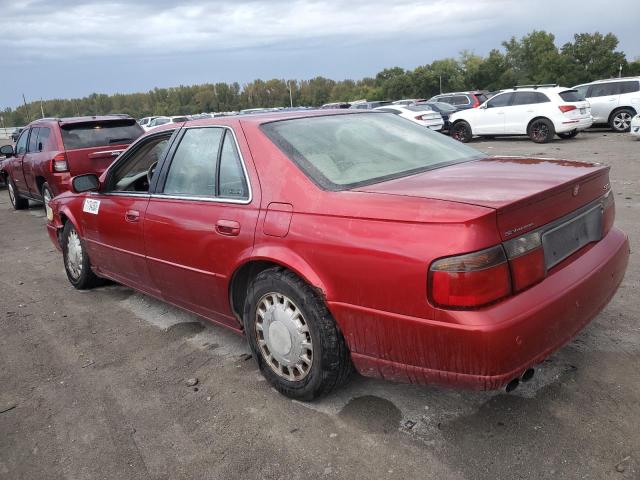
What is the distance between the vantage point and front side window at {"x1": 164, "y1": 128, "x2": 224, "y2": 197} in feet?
10.8

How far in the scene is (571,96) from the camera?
14.8 metres

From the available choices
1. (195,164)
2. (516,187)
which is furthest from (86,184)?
(516,187)

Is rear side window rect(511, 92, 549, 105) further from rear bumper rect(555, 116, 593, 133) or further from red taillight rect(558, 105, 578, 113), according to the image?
rear bumper rect(555, 116, 593, 133)

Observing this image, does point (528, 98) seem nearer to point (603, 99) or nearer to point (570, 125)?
point (570, 125)

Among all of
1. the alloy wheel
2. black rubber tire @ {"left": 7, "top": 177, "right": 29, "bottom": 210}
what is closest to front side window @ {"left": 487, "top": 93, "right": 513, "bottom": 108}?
the alloy wheel

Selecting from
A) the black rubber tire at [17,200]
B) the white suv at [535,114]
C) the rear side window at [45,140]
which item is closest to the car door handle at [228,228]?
the rear side window at [45,140]

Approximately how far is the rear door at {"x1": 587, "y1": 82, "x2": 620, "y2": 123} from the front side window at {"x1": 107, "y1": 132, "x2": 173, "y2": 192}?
16.0 meters

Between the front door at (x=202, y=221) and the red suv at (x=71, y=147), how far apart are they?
17.3 ft

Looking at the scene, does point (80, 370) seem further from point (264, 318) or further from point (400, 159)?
point (400, 159)

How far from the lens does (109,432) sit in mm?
2791

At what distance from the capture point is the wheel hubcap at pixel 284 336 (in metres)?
2.79

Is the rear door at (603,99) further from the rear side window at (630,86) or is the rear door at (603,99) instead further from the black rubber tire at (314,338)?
the black rubber tire at (314,338)

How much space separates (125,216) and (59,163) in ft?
16.8

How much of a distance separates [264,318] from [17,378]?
5.86 ft
